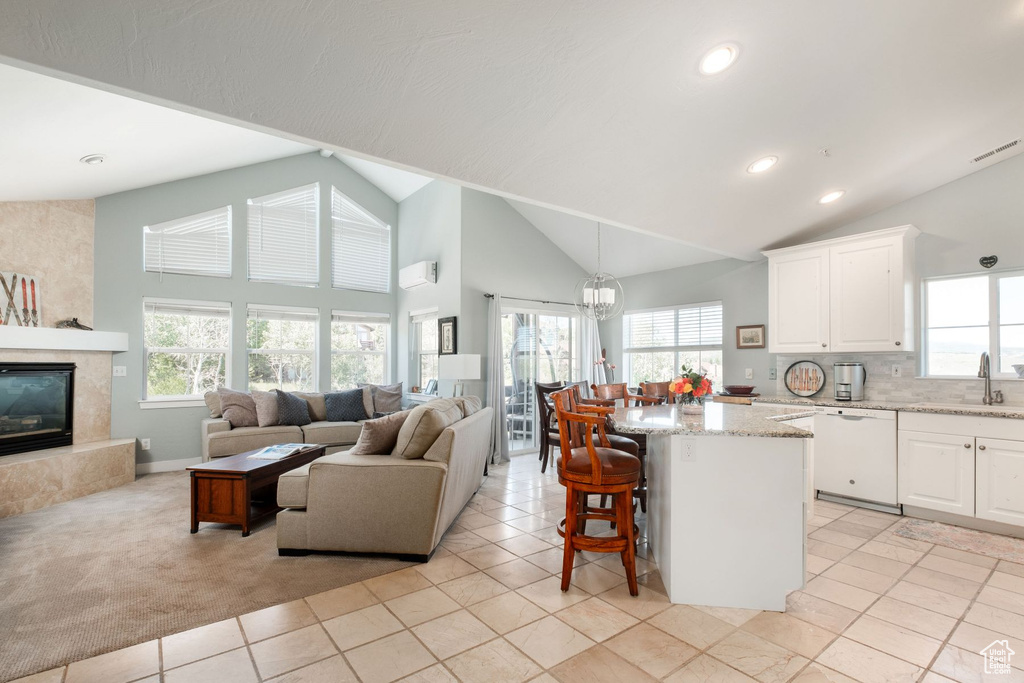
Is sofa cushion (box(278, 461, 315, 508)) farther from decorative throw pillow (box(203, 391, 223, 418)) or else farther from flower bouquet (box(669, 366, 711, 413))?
decorative throw pillow (box(203, 391, 223, 418))

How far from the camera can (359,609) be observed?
243cm

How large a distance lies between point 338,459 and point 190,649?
1243 millimetres

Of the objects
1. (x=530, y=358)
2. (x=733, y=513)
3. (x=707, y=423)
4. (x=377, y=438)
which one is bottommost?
(x=733, y=513)

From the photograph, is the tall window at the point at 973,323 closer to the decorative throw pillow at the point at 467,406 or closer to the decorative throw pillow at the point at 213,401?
the decorative throw pillow at the point at 467,406

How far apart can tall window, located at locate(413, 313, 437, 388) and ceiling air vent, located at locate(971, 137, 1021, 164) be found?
5520 mm

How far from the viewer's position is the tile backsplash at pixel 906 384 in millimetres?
3977

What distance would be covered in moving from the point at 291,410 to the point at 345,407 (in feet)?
2.16

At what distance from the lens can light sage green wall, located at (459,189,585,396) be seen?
6.00 metres

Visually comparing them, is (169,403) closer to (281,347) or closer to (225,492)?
(281,347)

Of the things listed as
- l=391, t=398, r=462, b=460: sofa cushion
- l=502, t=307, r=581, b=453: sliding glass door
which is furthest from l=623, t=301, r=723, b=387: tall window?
l=391, t=398, r=462, b=460: sofa cushion

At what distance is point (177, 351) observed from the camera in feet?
18.7

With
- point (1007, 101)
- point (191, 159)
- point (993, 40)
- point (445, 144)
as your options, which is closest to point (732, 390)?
point (1007, 101)

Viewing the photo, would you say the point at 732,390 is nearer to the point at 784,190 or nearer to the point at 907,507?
the point at 907,507

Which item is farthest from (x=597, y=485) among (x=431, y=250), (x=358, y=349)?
(x=358, y=349)
